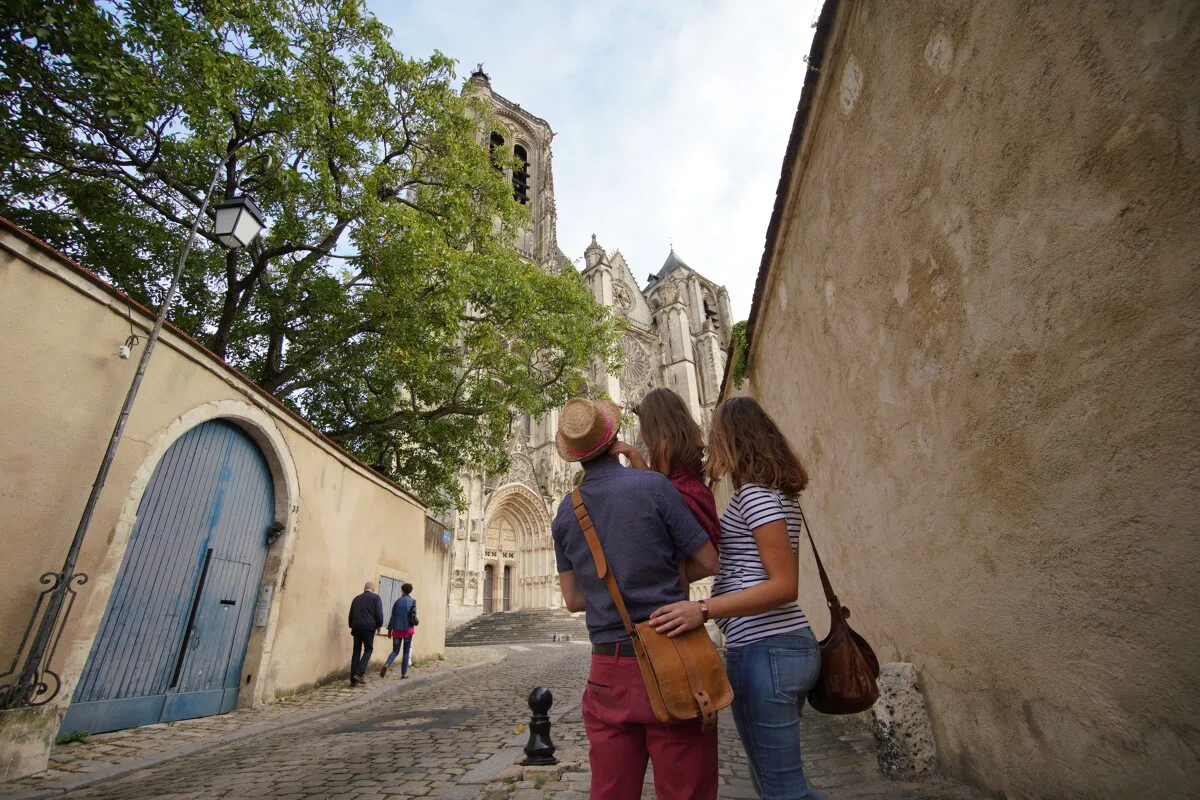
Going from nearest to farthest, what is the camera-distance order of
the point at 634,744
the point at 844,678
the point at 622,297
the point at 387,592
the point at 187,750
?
the point at 634,744
the point at 844,678
the point at 187,750
the point at 387,592
the point at 622,297

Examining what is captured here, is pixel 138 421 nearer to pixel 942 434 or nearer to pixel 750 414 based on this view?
pixel 750 414

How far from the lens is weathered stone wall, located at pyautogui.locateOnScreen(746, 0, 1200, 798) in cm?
127

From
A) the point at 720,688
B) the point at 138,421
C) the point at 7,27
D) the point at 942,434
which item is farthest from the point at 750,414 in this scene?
the point at 7,27

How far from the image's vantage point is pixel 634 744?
1333mm

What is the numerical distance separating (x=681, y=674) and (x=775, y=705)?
312 mm

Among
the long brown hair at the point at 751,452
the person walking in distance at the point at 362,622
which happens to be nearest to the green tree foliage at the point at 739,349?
the long brown hair at the point at 751,452

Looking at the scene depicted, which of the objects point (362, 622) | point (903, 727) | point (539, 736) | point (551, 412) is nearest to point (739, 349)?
point (903, 727)

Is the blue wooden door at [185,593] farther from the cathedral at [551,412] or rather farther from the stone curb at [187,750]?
the cathedral at [551,412]

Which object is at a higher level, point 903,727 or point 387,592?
point 387,592

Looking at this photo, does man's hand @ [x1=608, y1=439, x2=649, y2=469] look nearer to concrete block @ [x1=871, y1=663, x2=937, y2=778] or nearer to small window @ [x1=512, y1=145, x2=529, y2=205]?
concrete block @ [x1=871, y1=663, x2=937, y2=778]

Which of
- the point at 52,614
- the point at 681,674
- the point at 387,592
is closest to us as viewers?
the point at 681,674

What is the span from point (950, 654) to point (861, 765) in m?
0.98

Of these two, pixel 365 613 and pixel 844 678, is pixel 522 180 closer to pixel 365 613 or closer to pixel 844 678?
pixel 365 613

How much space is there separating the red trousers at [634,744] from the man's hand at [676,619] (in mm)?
147
